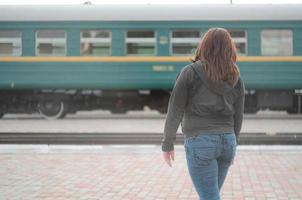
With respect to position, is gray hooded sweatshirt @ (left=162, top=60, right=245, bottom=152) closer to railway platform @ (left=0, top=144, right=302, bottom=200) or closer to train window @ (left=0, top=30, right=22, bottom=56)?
railway platform @ (left=0, top=144, right=302, bottom=200)

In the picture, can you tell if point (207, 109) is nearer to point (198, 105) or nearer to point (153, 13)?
point (198, 105)

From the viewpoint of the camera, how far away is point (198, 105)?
407 cm

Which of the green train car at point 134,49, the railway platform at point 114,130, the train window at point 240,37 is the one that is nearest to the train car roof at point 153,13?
the green train car at point 134,49

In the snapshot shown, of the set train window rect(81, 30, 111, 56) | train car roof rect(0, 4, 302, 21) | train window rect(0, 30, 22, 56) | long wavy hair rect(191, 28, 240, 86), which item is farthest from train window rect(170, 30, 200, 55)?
long wavy hair rect(191, 28, 240, 86)

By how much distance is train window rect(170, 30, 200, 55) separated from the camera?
60.5ft

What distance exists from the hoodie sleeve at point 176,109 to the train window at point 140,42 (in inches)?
572

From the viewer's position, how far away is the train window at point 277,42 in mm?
18484

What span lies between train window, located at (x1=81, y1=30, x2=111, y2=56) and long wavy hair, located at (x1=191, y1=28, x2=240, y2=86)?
14633 millimetres

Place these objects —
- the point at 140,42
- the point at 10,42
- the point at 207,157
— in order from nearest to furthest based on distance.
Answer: the point at 207,157, the point at 140,42, the point at 10,42

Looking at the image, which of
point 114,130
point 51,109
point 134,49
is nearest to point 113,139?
point 114,130

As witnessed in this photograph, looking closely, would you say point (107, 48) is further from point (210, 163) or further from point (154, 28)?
point (210, 163)

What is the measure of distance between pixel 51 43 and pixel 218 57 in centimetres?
1510

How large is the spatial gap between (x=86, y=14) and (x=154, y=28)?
Answer: 1.94 metres

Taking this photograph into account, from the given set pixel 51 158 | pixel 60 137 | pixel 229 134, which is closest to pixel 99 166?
pixel 51 158
